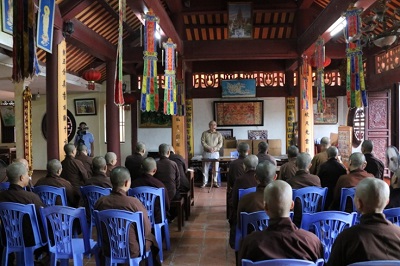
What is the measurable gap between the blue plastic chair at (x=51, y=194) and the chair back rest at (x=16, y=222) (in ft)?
2.30

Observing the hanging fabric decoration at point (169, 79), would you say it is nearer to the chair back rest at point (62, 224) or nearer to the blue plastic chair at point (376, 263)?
the chair back rest at point (62, 224)

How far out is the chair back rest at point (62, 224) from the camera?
9.65 ft

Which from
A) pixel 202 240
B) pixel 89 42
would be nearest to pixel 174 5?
pixel 89 42

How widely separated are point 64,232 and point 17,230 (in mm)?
420

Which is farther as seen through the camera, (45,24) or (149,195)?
(45,24)

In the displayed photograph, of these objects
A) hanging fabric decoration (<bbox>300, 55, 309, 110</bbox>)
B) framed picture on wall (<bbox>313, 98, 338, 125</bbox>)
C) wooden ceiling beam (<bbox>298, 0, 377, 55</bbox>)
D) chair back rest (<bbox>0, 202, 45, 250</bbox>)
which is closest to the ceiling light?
wooden ceiling beam (<bbox>298, 0, 377, 55</bbox>)

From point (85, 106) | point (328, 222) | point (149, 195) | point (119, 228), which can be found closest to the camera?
point (328, 222)

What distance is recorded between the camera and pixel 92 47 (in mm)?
7371

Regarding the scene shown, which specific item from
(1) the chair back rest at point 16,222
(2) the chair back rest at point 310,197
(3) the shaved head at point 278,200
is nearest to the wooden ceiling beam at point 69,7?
(1) the chair back rest at point 16,222

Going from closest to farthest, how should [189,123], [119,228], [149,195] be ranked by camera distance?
[119,228], [149,195], [189,123]

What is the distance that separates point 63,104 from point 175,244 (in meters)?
2.78

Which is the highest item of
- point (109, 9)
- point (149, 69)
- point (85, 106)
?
point (109, 9)

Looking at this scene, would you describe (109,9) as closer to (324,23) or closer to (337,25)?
(324,23)

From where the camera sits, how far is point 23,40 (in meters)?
2.83
